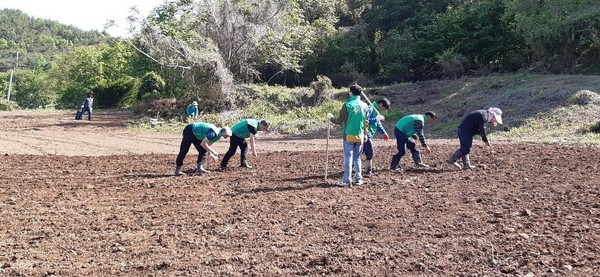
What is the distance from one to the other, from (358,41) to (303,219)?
3117 centimetres

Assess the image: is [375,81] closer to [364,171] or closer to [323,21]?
[323,21]

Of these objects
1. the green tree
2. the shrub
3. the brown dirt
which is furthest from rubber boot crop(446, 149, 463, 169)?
the shrub

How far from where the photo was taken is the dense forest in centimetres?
2881

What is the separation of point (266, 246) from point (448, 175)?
583cm

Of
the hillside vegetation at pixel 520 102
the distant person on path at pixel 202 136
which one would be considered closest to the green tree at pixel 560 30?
the hillside vegetation at pixel 520 102

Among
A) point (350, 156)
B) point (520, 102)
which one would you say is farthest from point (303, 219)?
point (520, 102)

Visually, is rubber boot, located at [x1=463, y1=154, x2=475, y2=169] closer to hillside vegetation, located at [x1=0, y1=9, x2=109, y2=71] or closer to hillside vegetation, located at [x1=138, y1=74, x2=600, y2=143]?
hillside vegetation, located at [x1=138, y1=74, x2=600, y2=143]

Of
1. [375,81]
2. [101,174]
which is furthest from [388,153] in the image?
[375,81]

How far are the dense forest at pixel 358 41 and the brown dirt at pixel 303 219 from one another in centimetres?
1543

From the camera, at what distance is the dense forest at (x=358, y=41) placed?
28.8 m

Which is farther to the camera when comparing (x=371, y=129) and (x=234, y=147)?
(x=234, y=147)

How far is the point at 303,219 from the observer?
8406mm

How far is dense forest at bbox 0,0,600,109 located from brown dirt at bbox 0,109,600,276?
1543 centimetres

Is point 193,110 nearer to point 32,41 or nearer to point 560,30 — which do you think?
point 560,30
